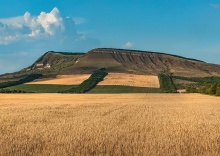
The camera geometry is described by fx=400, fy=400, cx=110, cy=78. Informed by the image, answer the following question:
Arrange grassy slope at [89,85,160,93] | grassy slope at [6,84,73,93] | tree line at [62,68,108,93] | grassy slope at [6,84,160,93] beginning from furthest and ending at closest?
1. grassy slope at [6,84,73,93]
2. tree line at [62,68,108,93]
3. grassy slope at [6,84,160,93]
4. grassy slope at [89,85,160,93]

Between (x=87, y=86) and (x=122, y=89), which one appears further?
(x=87, y=86)

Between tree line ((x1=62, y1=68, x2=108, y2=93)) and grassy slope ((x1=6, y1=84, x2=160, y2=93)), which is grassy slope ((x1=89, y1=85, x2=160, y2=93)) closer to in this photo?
grassy slope ((x1=6, y1=84, x2=160, y2=93))

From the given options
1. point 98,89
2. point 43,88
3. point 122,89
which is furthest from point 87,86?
point 43,88

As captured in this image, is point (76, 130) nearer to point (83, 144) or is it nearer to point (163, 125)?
point (83, 144)

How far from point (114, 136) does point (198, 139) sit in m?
3.49

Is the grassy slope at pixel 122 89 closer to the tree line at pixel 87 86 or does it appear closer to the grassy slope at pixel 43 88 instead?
the tree line at pixel 87 86

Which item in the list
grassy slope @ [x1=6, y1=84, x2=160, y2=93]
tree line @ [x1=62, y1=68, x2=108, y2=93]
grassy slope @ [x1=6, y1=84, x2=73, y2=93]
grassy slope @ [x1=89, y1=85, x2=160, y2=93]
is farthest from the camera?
grassy slope @ [x1=6, y1=84, x2=73, y2=93]

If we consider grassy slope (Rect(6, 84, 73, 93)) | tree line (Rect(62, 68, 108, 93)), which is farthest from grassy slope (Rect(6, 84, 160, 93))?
tree line (Rect(62, 68, 108, 93))

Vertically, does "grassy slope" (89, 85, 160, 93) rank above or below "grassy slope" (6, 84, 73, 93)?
below

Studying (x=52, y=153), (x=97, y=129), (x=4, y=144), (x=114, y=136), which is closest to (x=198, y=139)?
(x=114, y=136)

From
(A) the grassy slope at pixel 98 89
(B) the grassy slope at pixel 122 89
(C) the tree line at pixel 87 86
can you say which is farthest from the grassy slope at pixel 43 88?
(B) the grassy slope at pixel 122 89

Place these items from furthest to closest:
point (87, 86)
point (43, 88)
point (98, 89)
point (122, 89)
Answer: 1. point (87, 86)
2. point (43, 88)
3. point (98, 89)
4. point (122, 89)

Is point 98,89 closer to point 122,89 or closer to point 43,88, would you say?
point 122,89

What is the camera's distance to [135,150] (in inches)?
561
